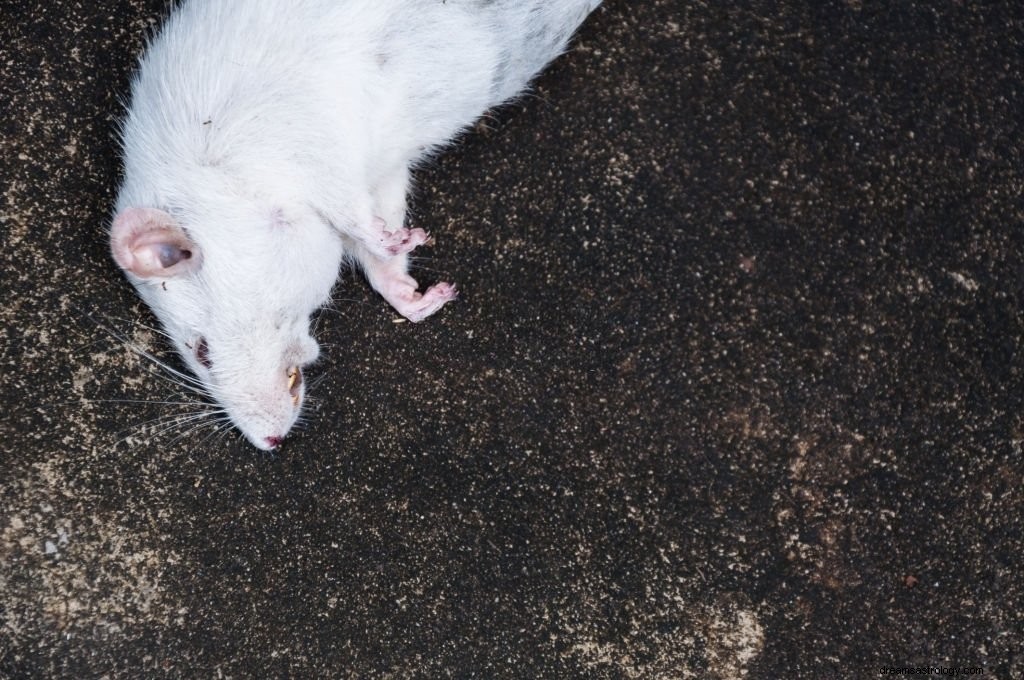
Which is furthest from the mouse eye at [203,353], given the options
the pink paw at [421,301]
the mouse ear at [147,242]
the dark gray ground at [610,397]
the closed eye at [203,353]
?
the pink paw at [421,301]

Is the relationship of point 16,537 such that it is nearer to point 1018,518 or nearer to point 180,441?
point 180,441

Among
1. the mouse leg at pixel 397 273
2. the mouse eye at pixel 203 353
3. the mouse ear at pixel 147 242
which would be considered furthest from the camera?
the mouse leg at pixel 397 273

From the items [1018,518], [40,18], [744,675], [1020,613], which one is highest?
[40,18]

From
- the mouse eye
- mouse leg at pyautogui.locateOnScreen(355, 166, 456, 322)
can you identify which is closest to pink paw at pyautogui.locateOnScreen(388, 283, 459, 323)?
mouse leg at pyautogui.locateOnScreen(355, 166, 456, 322)

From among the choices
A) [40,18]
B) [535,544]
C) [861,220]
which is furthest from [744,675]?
[40,18]

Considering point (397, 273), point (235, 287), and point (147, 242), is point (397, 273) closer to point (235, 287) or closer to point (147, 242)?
point (235, 287)

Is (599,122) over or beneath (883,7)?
beneath

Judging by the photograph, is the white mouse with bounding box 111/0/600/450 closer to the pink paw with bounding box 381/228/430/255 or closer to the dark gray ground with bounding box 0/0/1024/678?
the pink paw with bounding box 381/228/430/255

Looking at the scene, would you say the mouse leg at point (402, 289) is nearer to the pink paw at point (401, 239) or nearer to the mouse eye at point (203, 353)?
the pink paw at point (401, 239)
